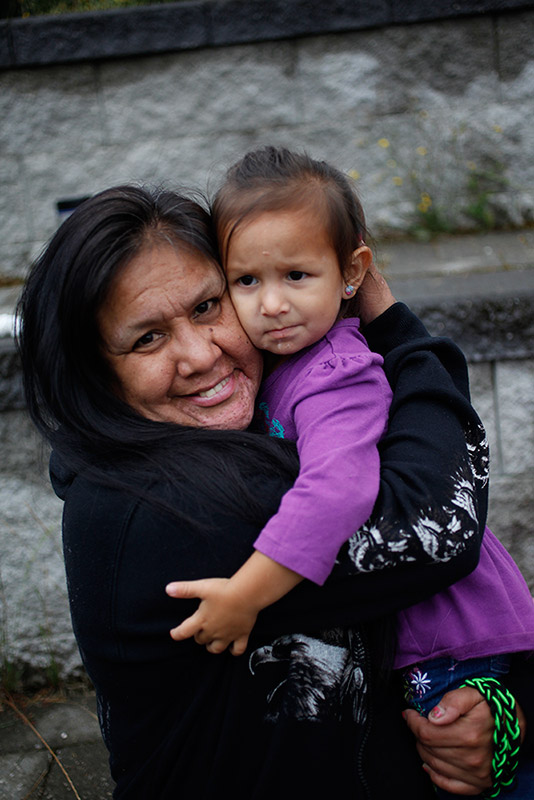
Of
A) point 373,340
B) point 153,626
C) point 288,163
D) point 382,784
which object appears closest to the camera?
point 153,626

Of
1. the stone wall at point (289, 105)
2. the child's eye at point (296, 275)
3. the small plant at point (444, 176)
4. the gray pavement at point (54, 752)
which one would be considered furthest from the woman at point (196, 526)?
the small plant at point (444, 176)

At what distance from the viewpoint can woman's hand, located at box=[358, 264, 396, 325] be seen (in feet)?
5.88

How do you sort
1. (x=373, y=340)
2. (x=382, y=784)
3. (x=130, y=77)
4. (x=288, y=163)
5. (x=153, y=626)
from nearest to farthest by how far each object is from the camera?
(x=153, y=626)
(x=382, y=784)
(x=288, y=163)
(x=373, y=340)
(x=130, y=77)

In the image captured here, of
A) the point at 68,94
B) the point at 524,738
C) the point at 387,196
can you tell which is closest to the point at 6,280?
the point at 68,94

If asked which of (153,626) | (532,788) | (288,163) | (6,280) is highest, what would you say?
(288,163)

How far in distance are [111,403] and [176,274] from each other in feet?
0.94

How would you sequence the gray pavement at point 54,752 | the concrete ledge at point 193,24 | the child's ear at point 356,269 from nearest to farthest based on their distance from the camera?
1. the child's ear at point 356,269
2. the gray pavement at point 54,752
3. the concrete ledge at point 193,24

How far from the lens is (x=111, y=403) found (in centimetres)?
149

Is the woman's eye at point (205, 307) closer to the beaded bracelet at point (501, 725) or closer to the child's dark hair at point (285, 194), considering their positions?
the child's dark hair at point (285, 194)

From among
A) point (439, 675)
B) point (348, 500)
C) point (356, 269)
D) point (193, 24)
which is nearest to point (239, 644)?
point (348, 500)

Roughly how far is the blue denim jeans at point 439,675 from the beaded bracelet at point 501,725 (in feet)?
0.07

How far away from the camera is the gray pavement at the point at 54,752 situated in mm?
2529

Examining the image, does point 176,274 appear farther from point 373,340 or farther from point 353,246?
point 373,340

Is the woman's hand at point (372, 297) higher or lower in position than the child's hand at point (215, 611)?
higher
